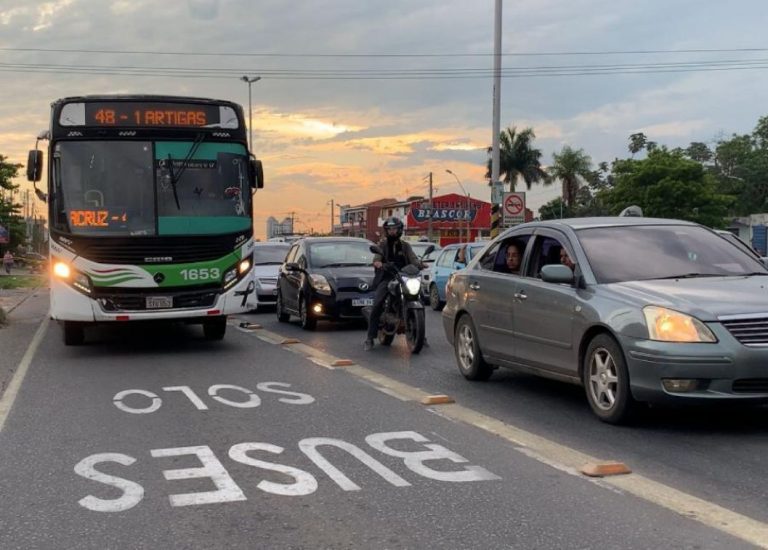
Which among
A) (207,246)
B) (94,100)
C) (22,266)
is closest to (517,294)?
(207,246)

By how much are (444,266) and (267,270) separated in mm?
4000

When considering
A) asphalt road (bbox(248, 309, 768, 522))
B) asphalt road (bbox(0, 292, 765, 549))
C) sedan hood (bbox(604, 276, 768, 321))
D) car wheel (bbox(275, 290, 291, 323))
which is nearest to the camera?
asphalt road (bbox(0, 292, 765, 549))

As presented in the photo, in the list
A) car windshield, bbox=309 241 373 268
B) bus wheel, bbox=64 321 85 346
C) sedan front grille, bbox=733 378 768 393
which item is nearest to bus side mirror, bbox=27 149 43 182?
bus wheel, bbox=64 321 85 346

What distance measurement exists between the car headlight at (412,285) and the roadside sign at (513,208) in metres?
12.3

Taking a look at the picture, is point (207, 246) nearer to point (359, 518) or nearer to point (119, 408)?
point (119, 408)

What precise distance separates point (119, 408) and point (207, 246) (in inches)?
162

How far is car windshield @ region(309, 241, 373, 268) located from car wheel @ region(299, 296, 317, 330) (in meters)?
0.68

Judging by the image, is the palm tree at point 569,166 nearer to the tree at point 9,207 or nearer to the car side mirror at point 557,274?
the tree at point 9,207

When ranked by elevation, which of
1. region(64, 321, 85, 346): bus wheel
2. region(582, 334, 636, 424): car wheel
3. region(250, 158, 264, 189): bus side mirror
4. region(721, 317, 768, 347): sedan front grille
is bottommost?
region(64, 321, 85, 346): bus wheel

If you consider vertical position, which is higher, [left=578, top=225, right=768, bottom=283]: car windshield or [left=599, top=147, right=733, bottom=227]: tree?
[left=599, top=147, right=733, bottom=227]: tree

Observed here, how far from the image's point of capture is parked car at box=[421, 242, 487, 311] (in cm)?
1809

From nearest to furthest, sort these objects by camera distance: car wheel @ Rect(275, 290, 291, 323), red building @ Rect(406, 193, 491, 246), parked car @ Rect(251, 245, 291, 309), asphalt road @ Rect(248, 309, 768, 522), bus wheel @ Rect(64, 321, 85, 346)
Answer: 1. asphalt road @ Rect(248, 309, 768, 522)
2. bus wheel @ Rect(64, 321, 85, 346)
3. car wheel @ Rect(275, 290, 291, 323)
4. parked car @ Rect(251, 245, 291, 309)
5. red building @ Rect(406, 193, 491, 246)

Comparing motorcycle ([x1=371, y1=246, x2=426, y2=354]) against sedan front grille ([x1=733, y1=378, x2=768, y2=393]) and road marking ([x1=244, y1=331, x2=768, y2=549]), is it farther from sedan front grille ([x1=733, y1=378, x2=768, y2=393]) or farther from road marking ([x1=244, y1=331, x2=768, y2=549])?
sedan front grille ([x1=733, y1=378, x2=768, y2=393])

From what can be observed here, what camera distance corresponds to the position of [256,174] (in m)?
12.0
